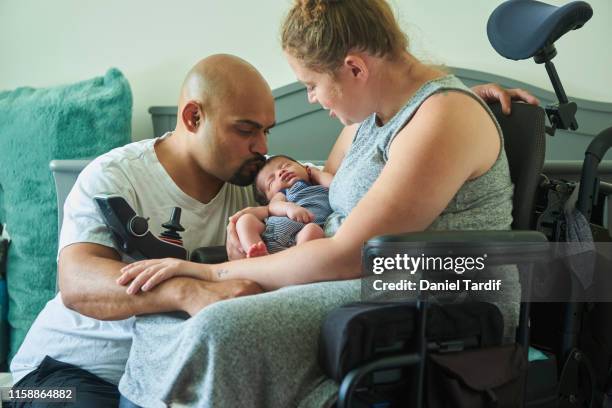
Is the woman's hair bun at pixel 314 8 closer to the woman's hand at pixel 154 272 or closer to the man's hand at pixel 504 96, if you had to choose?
the man's hand at pixel 504 96

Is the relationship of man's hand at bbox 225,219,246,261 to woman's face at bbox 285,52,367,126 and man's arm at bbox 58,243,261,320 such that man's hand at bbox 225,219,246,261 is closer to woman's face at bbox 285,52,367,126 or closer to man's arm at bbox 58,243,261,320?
man's arm at bbox 58,243,261,320

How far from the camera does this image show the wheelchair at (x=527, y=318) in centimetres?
98

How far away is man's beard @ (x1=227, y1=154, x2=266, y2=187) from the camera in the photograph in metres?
1.73

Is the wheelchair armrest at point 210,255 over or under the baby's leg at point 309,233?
under

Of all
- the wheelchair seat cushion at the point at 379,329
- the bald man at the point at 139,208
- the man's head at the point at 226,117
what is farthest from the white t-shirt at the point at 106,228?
the wheelchair seat cushion at the point at 379,329

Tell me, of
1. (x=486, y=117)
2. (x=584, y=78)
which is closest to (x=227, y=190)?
(x=486, y=117)

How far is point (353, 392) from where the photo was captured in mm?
943

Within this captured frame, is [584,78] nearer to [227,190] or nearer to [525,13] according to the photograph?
[525,13]

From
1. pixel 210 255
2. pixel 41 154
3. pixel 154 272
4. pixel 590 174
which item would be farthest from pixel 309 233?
pixel 41 154

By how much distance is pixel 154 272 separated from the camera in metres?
1.29

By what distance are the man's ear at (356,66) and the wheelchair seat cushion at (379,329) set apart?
0.49 meters

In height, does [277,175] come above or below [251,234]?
above

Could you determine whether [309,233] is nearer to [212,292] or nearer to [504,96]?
[212,292]

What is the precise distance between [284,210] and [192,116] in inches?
14.0
